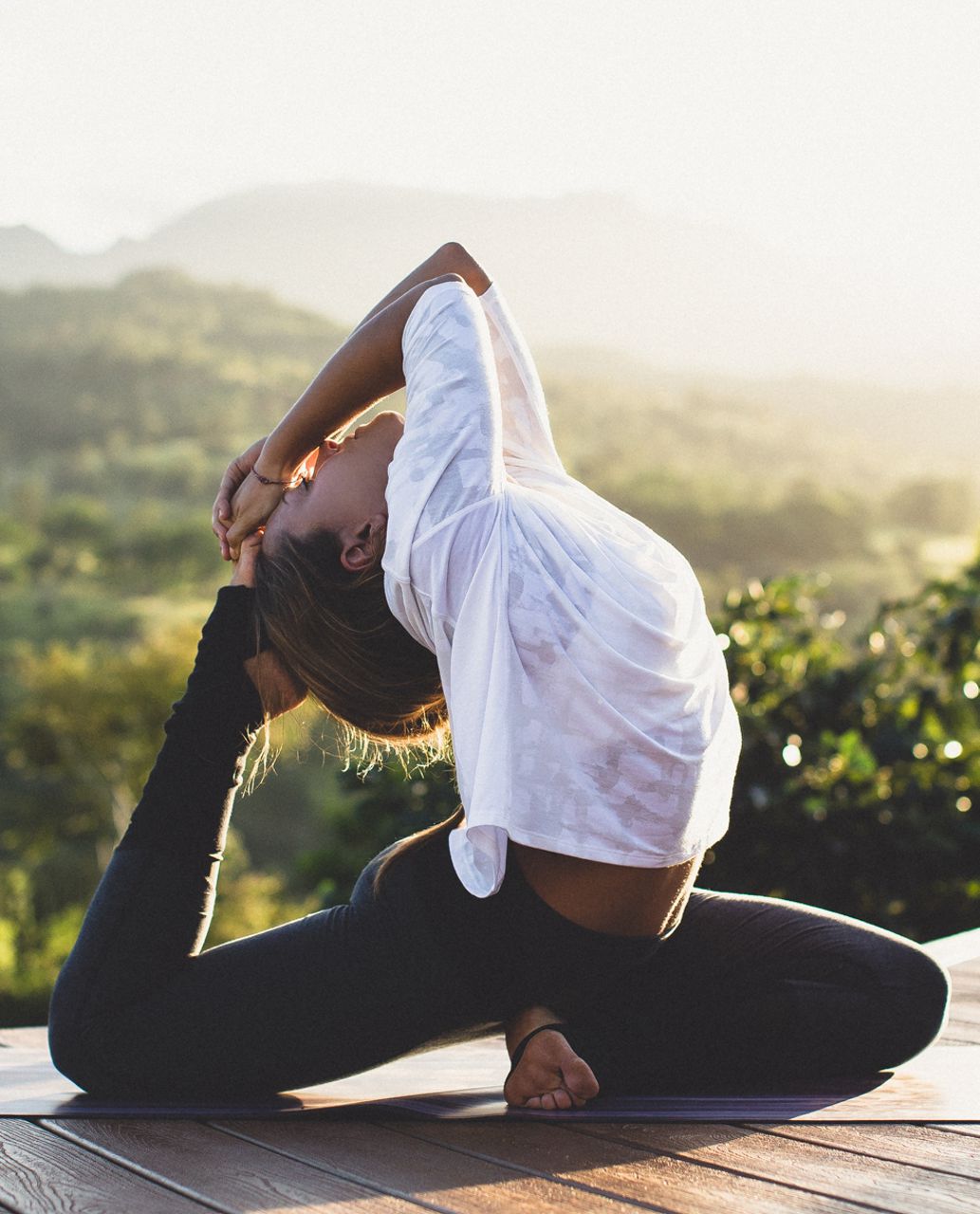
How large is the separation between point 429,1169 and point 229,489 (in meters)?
0.88

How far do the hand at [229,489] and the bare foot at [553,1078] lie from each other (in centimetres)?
73

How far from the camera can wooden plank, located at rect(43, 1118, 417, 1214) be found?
1.07 meters

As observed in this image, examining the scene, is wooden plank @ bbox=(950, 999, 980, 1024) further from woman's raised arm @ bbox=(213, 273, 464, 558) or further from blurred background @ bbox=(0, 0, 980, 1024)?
blurred background @ bbox=(0, 0, 980, 1024)

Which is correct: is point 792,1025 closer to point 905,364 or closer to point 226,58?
point 905,364

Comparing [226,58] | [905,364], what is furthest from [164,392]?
[905,364]

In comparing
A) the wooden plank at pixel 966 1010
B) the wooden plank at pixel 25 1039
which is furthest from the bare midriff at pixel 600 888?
the wooden plank at pixel 25 1039

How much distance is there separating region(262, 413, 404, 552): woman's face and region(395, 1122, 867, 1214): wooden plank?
66 centimetres

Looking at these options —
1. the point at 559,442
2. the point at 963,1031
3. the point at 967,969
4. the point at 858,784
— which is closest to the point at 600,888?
the point at 963,1031

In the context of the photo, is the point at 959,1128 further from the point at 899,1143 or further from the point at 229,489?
the point at 229,489

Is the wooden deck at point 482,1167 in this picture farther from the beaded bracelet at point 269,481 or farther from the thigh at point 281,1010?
the beaded bracelet at point 269,481

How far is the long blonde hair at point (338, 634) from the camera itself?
4.67ft

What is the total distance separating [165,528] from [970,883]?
3140cm

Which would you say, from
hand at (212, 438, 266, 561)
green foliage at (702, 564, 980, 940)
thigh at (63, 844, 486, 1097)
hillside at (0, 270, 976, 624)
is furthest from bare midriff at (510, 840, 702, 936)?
hillside at (0, 270, 976, 624)

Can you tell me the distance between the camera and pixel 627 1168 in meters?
1.15
